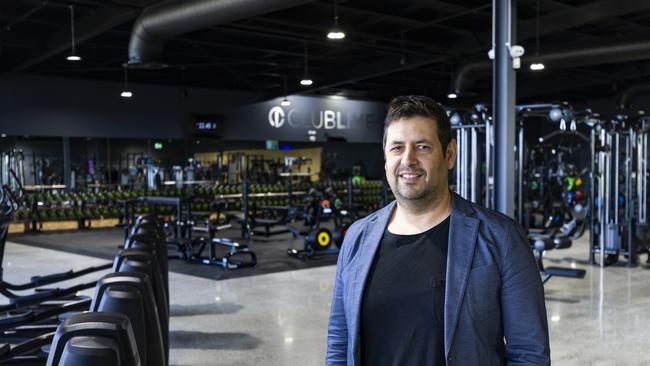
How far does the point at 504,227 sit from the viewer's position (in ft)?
4.85

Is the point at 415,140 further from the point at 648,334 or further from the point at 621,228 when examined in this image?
the point at 621,228

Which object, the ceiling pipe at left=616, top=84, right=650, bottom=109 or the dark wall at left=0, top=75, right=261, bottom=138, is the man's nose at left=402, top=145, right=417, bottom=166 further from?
the ceiling pipe at left=616, top=84, right=650, bottom=109

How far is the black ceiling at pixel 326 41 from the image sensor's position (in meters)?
8.89

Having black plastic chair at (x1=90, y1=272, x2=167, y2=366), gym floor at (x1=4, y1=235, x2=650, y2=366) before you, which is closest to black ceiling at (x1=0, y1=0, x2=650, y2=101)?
gym floor at (x1=4, y1=235, x2=650, y2=366)

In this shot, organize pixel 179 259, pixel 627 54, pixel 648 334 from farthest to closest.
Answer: pixel 627 54, pixel 179 259, pixel 648 334

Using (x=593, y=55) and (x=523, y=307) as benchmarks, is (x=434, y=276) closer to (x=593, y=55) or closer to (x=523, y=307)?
(x=523, y=307)

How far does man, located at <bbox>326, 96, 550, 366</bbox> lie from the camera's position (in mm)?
1437

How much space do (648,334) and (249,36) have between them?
8.01m

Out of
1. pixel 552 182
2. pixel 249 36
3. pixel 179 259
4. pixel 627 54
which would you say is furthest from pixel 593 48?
pixel 179 259

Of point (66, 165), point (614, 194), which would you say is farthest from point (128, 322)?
point (66, 165)

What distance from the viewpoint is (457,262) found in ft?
4.77

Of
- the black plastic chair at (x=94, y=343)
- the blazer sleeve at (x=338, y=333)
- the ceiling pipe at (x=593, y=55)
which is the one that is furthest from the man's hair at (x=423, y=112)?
Result: the ceiling pipe at (x=593, y=55)

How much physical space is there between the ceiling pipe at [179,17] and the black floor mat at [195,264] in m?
2.72

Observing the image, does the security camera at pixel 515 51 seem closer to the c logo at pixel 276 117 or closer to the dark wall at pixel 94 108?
the dark wall at pixel 94 108
